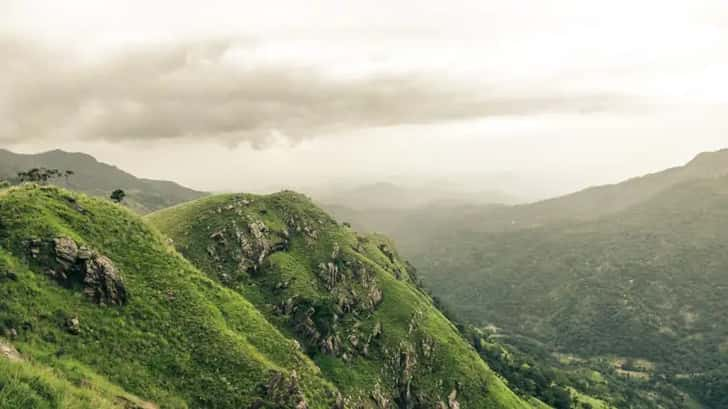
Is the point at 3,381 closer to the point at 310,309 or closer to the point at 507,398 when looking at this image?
the point at 310,309

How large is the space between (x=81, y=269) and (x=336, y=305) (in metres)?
70.9

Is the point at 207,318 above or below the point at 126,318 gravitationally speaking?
below

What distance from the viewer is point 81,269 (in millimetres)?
79875

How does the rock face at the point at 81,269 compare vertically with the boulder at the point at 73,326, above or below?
above

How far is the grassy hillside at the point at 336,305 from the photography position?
121188 millimetres

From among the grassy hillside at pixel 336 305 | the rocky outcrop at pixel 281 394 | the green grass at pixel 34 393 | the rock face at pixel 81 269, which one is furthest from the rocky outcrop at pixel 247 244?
the green grass at pixel 34 393

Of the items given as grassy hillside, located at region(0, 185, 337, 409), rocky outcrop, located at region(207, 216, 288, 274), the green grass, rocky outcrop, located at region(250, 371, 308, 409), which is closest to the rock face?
grassy hillside, located at region(0, 185, 337, 409)

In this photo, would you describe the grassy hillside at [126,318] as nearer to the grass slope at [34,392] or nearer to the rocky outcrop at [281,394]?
the rocky outcrop at [281,394]

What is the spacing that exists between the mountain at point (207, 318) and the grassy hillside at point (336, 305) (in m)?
0.40

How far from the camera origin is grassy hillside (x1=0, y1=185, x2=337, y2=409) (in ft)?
221

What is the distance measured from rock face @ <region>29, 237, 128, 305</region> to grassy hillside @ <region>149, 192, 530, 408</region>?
1824 inches

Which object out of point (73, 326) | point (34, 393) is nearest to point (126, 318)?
point (73, 326)

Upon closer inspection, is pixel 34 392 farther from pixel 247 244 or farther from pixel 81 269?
pixel 247 244

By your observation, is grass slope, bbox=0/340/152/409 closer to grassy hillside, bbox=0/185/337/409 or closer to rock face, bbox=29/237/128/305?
grassy hillside, bbox=0/185/337/409
